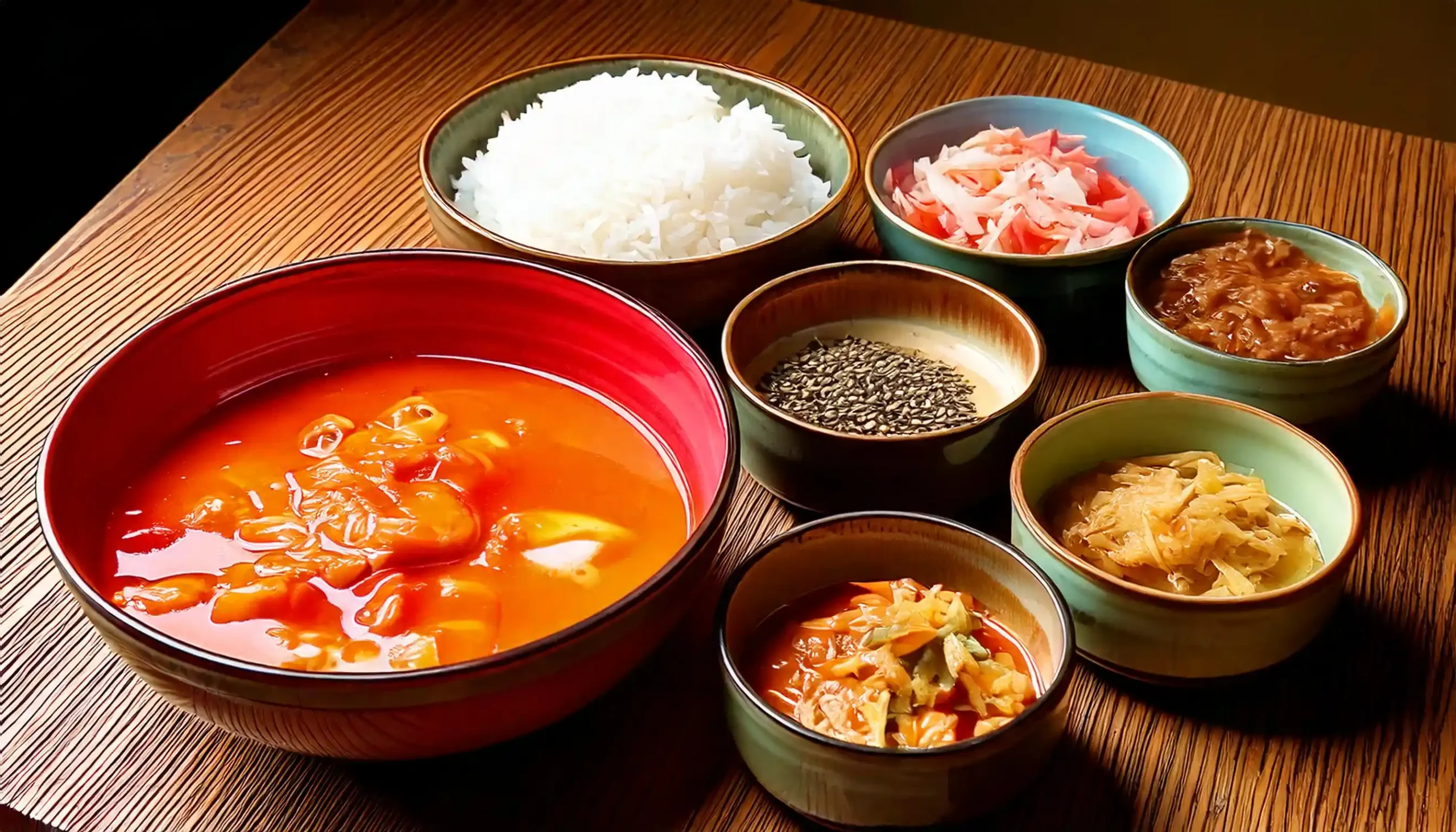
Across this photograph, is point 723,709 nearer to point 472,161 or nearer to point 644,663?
point 644,663

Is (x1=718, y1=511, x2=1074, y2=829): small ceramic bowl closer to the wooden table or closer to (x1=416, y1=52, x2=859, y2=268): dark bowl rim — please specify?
the wooden table

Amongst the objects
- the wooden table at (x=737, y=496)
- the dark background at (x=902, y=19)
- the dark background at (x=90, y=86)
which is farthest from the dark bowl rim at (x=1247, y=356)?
the dark background at (x=90, y=86)

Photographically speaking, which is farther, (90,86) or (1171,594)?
(90,86)

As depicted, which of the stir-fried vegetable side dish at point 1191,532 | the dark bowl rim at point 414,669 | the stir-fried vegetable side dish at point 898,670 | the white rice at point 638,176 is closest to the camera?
the dark bowl rim at point 414,669

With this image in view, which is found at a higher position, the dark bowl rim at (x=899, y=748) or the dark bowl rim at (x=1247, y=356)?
the dark bowl rim at (x=899, y=748)

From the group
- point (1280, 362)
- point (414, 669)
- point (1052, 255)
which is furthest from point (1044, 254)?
point (414, 669)

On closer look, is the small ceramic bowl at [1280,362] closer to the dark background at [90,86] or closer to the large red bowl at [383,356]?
the large red bowl at [383,356]

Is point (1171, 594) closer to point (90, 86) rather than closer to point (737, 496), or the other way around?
point (737, 496)
